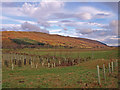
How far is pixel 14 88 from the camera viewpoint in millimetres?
11594

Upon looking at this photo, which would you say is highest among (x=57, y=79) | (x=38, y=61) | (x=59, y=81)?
(x=59, y=81)

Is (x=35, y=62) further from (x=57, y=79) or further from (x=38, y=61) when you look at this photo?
(x=57, y=79)

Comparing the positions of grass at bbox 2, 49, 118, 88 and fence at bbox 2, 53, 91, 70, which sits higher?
grass at bbox 2, 49, 118, 88

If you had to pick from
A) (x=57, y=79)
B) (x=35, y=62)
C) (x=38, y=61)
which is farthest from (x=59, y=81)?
(x=38, y=61)

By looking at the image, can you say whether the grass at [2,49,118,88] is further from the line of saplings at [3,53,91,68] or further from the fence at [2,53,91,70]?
the line of saplings at [3,53,91,68]

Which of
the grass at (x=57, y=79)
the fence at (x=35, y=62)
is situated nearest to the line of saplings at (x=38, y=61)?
the fence at (x=35, y=62)

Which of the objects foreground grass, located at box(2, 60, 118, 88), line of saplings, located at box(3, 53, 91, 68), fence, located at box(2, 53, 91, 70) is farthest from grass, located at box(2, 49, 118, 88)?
line of saplings, located at box(3, 53, 91, 68)

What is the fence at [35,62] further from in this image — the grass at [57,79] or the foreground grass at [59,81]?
the foreground grass at [59,81]

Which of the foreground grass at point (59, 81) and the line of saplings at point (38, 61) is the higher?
the foreground grass at point (59, 81)

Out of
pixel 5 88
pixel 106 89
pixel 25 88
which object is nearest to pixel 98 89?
pixel 106 89

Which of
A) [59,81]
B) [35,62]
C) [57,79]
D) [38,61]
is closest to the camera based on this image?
[59,81]

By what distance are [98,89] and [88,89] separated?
32.6 inches

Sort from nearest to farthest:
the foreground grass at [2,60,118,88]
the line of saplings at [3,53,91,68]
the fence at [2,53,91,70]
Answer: the foreground grass at [2,60,118,88]
the fence at [2,53,91,70]
the line of saplings at [3,53,91,68]

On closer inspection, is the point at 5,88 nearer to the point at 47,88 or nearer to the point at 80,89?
the point at 47,88
